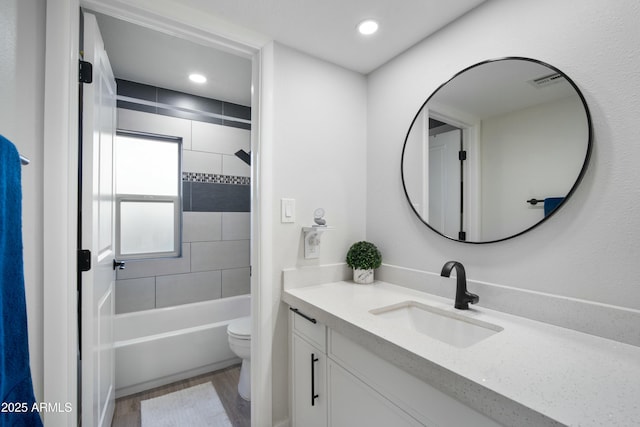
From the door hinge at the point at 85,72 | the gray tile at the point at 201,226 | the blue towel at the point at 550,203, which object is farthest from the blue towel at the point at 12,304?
the gray tile at the point at 201,226

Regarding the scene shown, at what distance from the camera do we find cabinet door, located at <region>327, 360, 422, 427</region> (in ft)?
3.07

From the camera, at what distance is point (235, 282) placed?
8.96 ft

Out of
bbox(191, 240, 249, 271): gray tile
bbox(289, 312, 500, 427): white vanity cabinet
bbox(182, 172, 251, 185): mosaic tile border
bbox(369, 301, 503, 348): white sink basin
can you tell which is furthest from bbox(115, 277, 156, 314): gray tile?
bbox(369, 301, 503, 348): white sink basin

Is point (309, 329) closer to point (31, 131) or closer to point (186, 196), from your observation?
point (31, 131)

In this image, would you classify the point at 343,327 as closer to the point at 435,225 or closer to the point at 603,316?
the point at 435,225

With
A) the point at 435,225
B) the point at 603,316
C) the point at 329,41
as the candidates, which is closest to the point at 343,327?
the point at 435,225

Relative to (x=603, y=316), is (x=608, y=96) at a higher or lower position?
higher

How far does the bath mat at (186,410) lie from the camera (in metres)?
1.75

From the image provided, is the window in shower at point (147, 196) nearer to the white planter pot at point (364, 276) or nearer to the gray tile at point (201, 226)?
the gray tile at point (201, 226)

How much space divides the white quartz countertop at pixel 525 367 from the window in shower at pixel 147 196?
197 centimetres

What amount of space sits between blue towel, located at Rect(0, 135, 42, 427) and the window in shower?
1.90m

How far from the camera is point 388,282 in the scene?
5.63 feet

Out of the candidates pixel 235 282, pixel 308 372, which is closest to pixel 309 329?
pixel 308 372

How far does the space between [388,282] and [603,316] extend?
941mm
